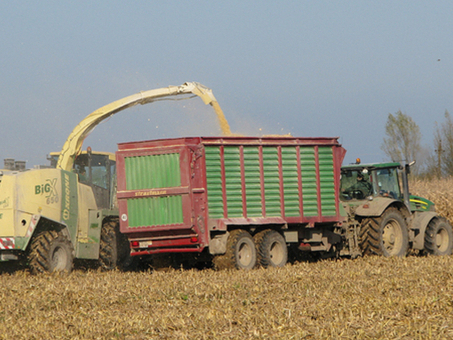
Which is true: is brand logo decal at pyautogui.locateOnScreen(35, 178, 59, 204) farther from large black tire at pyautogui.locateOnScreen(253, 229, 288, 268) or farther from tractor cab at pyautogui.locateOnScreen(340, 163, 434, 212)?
tractor cab at pyautogui.locateOnScreen(340, 163, 434, 212)

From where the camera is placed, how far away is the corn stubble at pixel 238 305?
6.58 metres

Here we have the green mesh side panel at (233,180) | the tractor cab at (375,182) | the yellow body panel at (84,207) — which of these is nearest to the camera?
the green mesh side panel at (233,180)

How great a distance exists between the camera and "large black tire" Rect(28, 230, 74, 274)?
12.4 m

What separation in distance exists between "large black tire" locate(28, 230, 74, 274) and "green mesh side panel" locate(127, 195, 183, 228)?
1636mm

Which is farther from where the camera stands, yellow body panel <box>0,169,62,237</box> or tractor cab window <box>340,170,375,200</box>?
tractor cab window <box>340,170,375,200</box>

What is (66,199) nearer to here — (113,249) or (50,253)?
(50,253)

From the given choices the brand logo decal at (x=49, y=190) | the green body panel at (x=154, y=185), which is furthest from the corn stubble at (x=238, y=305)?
the brand logo decal at (x=49, y=190)

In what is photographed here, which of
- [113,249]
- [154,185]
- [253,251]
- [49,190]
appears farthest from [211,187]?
[49,190]

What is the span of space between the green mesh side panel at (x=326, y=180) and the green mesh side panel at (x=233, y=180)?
6.64ft

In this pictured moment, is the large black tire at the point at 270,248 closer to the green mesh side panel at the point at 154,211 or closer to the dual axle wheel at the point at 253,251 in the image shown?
the dual axle wheel at the point at 253,251

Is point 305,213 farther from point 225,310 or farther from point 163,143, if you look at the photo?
point 225,310

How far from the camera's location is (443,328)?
6301mm

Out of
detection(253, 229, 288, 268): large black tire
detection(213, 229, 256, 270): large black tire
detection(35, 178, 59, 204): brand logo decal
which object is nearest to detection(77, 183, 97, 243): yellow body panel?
detection(35, 178, 59, 204): brand logo decal

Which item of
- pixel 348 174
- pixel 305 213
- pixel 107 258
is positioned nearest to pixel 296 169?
pixel 305 213
